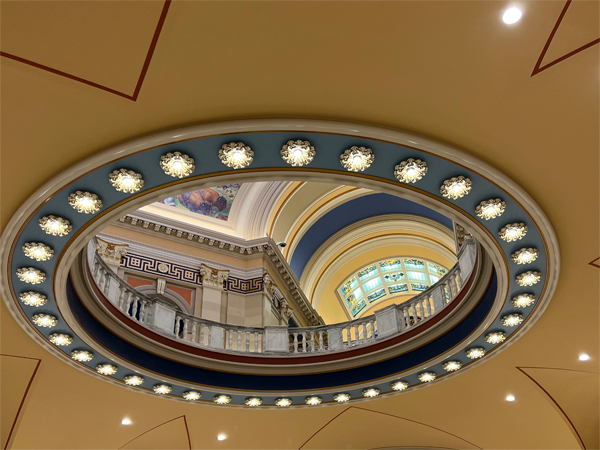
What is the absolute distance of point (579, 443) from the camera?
9.42 metres

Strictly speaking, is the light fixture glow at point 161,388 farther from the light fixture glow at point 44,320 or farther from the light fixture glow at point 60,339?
the light fixture glow at point 44,320

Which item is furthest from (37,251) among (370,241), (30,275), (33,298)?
(370,241)

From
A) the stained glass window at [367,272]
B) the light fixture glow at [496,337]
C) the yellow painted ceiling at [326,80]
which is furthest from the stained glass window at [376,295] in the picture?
the yellow painted ceiling at [326,80]

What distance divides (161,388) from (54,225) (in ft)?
13.1

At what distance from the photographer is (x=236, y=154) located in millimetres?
5230

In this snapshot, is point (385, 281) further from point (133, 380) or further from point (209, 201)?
point (133, 380)

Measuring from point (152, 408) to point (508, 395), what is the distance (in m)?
6.04

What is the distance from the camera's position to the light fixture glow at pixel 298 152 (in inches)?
206

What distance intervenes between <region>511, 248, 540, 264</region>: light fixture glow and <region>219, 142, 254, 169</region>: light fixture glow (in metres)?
3.35

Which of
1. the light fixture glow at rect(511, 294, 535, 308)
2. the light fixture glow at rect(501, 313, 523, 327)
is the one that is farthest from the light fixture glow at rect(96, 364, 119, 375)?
the light fixture glow at rect(511, 294, 535, 308)

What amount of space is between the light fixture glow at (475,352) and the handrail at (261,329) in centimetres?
86

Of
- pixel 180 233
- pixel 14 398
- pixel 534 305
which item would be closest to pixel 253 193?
pixel 180 233

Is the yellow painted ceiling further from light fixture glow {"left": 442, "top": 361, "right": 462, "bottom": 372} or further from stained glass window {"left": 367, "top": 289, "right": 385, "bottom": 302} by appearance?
stained glass window {"left": 367, "top": 289, "right": 385, "bottom": 302}

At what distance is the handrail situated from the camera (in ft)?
28.7
